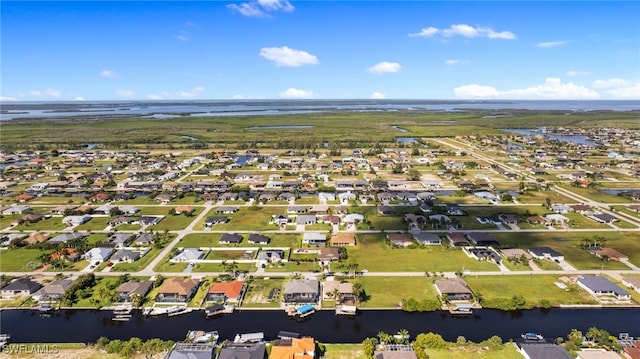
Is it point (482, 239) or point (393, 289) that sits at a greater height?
point (482, 239)

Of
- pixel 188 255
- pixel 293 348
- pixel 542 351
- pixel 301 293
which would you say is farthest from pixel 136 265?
pixel 542 351

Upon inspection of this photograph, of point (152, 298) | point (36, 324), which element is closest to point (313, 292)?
point (152, 298)

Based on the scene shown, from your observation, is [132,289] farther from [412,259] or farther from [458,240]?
[458,240]

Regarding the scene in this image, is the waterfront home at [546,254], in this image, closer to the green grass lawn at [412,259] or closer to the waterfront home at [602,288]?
the waterfront home at [602,288]

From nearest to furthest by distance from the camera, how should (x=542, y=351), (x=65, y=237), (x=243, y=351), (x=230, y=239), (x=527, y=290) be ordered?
(x=542, y=351)
(x=243, y=351)
(x=527, y=290)
(x=230, y=239)
(x=65, y=237)

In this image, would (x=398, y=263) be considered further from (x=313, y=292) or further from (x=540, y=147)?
(x=540, y=147)

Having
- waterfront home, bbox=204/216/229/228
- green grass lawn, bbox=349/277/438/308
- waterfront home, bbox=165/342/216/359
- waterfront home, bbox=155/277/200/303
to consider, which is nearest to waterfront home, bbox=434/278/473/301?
green grass lawn, bbox=349/277/438/308

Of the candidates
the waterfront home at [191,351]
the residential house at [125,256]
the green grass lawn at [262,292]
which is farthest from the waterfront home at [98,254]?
the waterfront home at [191,351]
